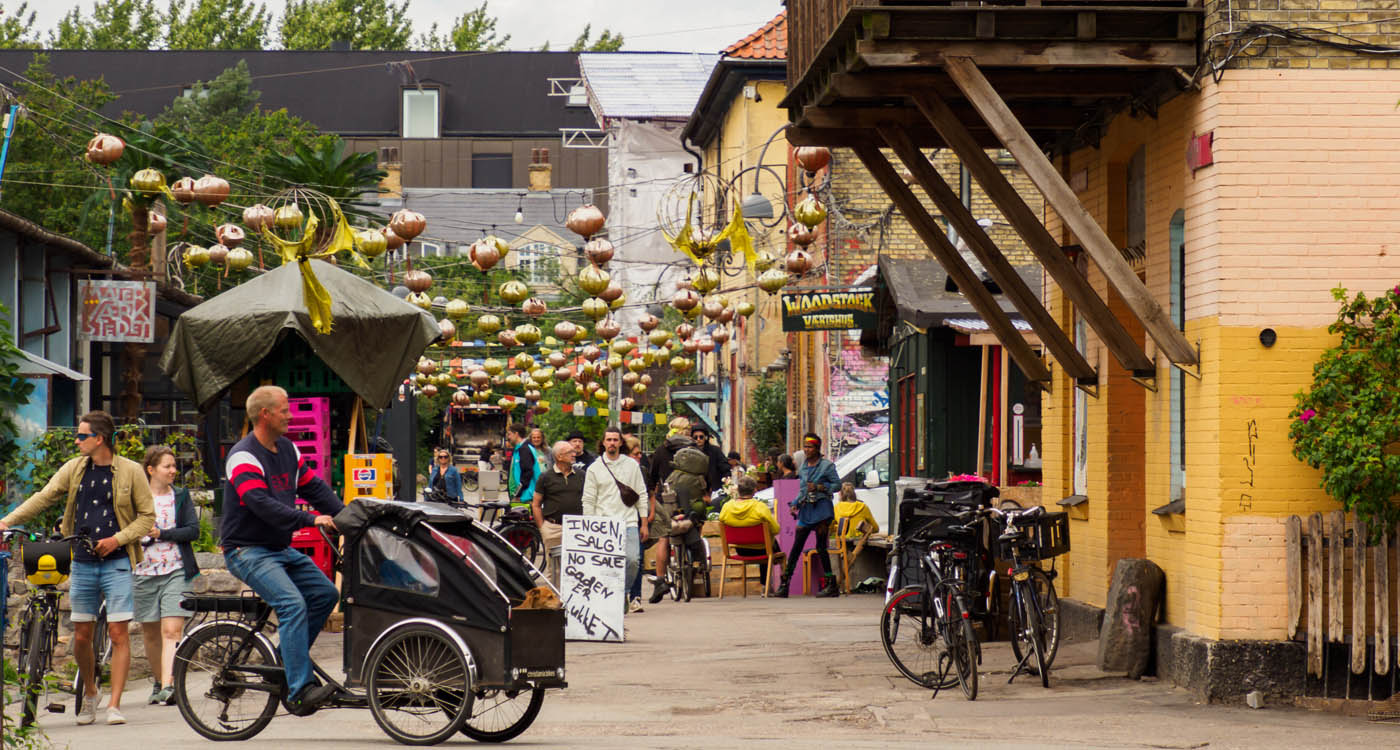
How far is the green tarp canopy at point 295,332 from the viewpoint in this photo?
1644 centimetres

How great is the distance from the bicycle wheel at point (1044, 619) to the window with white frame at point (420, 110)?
2875 inches

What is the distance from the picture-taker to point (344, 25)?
3403 inches

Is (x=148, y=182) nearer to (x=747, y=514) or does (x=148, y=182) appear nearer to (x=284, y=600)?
(x=747, y=514)

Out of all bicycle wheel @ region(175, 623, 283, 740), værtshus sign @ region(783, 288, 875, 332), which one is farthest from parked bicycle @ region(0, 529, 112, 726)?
værtshus sign @ region(783, 288, 875, 332)

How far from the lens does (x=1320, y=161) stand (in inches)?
431

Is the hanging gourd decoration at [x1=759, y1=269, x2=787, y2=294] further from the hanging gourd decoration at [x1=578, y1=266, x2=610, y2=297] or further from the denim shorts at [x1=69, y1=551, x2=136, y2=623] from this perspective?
the denim shorts at [x1=69, y1=551, x2=136, y2=623]

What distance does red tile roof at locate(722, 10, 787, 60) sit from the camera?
131 ft

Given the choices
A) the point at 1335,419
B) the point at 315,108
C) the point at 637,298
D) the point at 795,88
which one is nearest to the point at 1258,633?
the point at 1335,419

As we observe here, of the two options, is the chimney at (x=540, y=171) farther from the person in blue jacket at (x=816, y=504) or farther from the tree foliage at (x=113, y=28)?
the person in blue jacket at (x=816, y=504)

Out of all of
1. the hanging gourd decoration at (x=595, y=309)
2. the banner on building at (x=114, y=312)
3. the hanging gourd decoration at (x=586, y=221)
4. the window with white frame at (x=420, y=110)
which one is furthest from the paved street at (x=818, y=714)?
the window with white frame at (x=420, y=110)

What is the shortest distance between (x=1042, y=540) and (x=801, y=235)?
20.4ft

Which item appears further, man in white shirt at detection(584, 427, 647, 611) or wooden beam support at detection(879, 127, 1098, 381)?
man in white shirt at detection(584, 427, 647, 611)

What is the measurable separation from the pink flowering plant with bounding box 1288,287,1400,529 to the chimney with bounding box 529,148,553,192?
7182cm

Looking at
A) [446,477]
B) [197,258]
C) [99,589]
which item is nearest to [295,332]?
[197,258]
